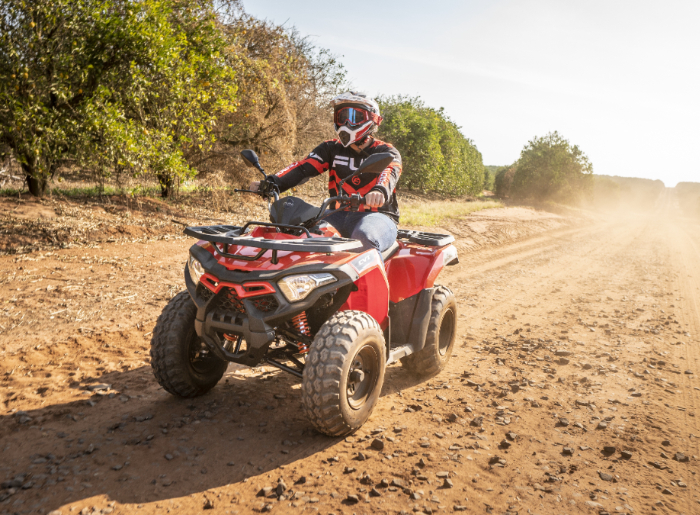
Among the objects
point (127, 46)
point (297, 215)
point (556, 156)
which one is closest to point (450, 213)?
point (127, 46)

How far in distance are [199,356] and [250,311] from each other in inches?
42.8

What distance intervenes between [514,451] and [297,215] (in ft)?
7.51

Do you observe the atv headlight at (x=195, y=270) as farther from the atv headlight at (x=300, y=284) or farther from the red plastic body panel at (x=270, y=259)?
the atv headlight at (x=300, y=284)

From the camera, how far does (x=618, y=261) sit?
1309 centimetres

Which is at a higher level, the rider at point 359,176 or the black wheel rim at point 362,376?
the rider at point 359,176

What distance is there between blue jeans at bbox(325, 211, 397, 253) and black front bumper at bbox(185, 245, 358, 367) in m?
0.54

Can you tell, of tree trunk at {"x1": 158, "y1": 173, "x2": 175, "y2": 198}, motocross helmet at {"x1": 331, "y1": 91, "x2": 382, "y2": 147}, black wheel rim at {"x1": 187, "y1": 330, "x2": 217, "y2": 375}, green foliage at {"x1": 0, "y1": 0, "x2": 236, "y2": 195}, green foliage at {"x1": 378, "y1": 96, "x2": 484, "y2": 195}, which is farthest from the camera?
green foliage at {"x1": 378, "y1": 96, "x2": 484, "y2": 195}

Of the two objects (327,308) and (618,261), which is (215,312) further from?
(618,261)

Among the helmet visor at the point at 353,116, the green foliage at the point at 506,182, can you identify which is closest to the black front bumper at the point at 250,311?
the helmet visor at the point at 353,116

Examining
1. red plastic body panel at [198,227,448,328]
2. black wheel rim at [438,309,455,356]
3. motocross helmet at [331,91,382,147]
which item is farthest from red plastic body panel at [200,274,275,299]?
black wheel rim at [438,309,455,356]

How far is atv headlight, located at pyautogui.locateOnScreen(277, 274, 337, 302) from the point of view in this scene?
9.78 ft

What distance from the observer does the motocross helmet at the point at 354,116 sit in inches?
164


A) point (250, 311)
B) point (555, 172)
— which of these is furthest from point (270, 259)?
point (555, 172)

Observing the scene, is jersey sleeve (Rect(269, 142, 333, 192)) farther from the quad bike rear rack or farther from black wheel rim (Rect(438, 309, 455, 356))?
black wheel rim (Rect(438, 309, 455, 356))
